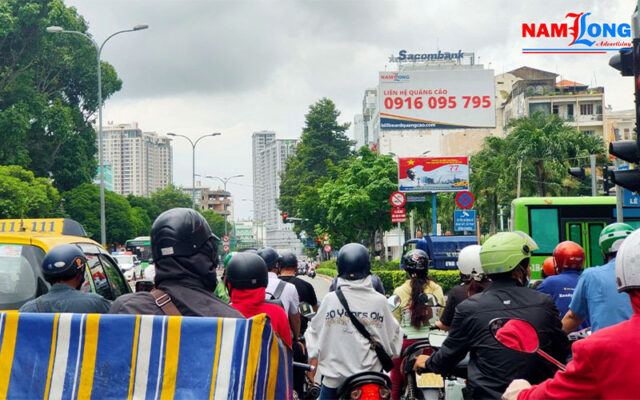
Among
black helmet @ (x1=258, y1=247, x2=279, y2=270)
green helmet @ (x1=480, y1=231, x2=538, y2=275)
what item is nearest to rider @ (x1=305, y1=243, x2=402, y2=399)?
green helmet @ (x1=480, y1=231, x2=538, y2=275)

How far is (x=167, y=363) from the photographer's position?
2885 millimetres

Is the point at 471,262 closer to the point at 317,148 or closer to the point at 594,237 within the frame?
the point at 594,237

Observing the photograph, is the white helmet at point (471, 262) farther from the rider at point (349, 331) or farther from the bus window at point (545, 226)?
the bus window at point (545, 226)

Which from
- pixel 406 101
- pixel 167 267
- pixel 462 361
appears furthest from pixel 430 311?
pixel 406 101

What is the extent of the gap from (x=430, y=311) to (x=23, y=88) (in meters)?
45.5

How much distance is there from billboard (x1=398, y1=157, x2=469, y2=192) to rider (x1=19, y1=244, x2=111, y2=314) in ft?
104

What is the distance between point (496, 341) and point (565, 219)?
740 inches

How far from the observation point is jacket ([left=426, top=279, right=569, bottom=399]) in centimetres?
409

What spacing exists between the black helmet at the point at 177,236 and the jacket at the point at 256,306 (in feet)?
5.08

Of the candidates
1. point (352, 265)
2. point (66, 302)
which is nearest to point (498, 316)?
point (352, 265)

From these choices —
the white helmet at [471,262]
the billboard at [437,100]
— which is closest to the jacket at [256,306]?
the white helmet at [471,262]

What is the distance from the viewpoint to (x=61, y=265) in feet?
18.4

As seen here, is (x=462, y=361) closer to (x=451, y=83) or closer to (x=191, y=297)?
(x=191, y=297)

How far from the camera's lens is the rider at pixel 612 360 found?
7.80ft
